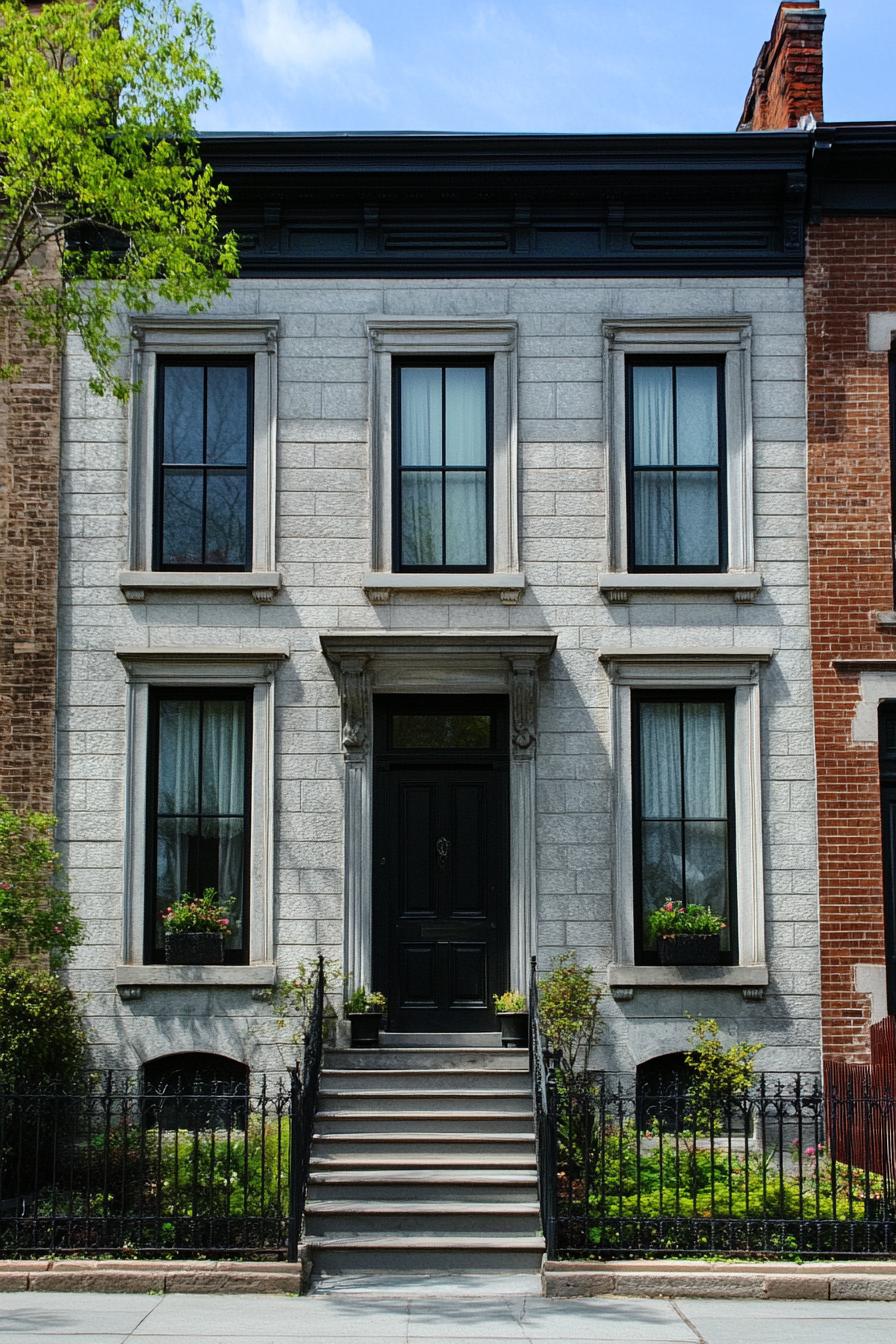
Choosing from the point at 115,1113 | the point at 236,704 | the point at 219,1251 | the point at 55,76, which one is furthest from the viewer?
the point at 236,704

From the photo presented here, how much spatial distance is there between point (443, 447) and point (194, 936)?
5.30 m

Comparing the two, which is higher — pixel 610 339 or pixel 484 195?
pixel 484 195

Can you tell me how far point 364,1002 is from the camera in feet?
46.0

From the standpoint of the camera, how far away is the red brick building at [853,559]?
14328 mm

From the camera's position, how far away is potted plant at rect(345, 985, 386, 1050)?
13.9m

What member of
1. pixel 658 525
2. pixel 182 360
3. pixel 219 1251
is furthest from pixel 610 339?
pixel 219 1251

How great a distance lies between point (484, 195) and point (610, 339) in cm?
191

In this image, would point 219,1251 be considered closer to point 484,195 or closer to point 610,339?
point 610,339

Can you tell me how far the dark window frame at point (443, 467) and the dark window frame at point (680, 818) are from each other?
2.06 meters

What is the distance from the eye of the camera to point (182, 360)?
1526 centimetres

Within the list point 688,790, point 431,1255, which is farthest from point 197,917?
point 688,790

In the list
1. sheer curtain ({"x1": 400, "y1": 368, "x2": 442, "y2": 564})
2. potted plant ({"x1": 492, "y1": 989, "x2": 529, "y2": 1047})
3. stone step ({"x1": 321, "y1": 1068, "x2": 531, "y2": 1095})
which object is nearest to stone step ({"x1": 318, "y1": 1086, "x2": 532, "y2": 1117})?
stone step ({"x1": 321, "y1": 1068, "x2": 531, "y2": 1095})

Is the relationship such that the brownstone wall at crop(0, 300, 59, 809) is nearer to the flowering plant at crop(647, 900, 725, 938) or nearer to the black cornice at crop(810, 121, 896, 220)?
the flowering plant at crop(647, 900, 725, 938)

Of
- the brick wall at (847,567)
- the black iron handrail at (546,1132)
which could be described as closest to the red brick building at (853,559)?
the brick wall at (847,567)
